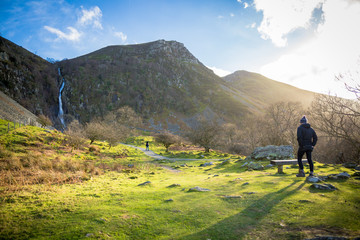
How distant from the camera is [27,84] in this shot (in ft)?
379

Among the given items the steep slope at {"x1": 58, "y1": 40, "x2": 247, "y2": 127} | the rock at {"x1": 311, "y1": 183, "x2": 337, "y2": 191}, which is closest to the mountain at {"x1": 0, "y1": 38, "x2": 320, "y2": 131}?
the steep slope at {"x1": 58, "y1": 40, "x2": 247, "y2": 127}

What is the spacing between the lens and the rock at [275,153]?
58.9 ft

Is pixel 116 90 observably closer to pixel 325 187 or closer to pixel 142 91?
pixel 142 91

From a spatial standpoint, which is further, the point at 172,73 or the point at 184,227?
the point at 172,73

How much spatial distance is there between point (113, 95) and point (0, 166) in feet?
503

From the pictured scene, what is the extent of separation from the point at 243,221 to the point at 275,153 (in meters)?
16.3

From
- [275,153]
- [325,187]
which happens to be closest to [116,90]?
[275,153]

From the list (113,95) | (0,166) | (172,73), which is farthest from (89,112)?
(0,166)

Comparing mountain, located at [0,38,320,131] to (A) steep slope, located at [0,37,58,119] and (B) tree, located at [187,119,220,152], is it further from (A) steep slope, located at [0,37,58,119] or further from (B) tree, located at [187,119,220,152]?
(B) tree, located at [187,119,220,152]

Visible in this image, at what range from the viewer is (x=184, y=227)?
15.6 ft

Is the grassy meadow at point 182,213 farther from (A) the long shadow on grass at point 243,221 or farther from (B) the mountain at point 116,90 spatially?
(B) the mountain at point 116,90

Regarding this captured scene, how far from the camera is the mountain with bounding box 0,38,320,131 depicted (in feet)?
374

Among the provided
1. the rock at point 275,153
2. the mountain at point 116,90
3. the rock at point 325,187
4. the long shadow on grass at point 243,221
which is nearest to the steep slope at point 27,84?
the mountain at point 116,90

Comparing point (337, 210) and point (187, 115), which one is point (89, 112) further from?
point (337, 210)
